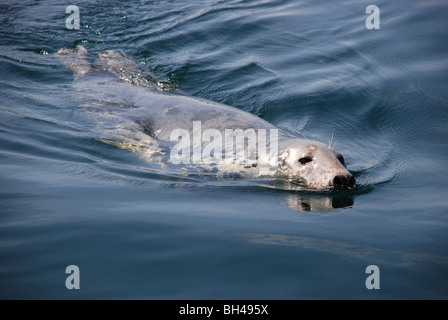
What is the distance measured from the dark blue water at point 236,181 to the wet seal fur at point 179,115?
23cm

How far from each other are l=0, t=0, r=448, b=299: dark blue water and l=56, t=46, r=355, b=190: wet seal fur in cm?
23

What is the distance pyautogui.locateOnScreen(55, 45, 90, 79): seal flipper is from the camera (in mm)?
8305

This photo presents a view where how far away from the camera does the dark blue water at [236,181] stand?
10.3ft

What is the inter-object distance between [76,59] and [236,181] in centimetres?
490

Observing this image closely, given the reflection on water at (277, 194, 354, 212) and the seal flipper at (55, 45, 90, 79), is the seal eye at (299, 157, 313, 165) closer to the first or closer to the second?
the reflection on water at (277, 194, 354, 212)

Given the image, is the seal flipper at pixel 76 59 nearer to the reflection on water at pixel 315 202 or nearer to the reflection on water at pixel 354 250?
the reflection on water at pixel 315 202

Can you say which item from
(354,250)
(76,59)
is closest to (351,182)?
(354,250)

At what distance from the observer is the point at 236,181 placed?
4.94 m

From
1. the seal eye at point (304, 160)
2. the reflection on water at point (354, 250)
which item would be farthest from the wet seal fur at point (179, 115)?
the reflection on water at point (354, 250)

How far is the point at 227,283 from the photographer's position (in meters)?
3.04

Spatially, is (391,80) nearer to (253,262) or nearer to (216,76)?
(216,76)

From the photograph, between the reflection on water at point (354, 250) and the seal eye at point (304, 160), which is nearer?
the reflection on water at point (354, 250)

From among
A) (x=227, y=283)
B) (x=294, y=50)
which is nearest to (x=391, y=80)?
(x=294, y=50)

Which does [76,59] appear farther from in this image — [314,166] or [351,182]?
[351,182]
